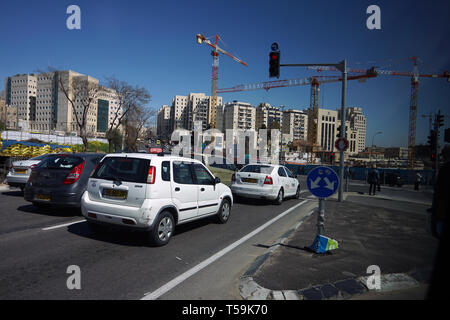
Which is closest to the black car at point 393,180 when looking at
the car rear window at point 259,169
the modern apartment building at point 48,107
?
the car rear window at point 259,169

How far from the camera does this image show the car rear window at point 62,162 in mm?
7309

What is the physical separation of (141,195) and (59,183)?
317cm

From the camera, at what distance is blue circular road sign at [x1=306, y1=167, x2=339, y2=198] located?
5.14 meters

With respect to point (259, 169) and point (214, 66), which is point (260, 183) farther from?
point (214, 66)

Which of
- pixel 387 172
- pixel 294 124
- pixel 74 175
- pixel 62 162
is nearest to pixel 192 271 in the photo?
pixel 74 175

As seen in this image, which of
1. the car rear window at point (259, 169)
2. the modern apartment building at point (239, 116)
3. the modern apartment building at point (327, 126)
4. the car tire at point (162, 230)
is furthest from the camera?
the modern apartment building at point (327, 126)

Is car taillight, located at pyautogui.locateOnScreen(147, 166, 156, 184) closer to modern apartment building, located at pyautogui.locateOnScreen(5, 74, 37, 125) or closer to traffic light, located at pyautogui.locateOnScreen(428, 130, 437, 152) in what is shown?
traffic light, located at pyautogui.locateOnScreen(428, 130, 437, 152)

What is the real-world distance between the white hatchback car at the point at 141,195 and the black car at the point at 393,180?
2975 centimetres

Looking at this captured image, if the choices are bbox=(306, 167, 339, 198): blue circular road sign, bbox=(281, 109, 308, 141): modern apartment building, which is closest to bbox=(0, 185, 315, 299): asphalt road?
bbox=(306, 167, 339, 198): blue circular road sign

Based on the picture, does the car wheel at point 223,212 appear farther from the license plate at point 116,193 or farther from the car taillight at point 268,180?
the car taillight at point 268,180
